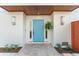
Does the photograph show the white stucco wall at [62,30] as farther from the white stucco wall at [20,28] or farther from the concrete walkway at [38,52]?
the concrete walkway at [38,52]

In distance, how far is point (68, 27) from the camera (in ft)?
60.7

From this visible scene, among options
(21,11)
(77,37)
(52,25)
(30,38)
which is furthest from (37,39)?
(77,37)

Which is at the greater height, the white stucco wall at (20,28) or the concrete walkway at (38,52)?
the white stucco wall at (20,28)

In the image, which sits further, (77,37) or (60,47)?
(60,47)

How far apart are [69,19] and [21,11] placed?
3.87 m

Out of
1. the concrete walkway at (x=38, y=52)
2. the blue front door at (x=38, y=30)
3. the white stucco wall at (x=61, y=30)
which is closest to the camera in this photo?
the concrete walkway at (x=38, y=52)

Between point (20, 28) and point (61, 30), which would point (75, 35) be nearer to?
point (61, 30)

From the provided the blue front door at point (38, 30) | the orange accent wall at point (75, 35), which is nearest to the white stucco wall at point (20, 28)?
the orange accent wall at point (75, 35)

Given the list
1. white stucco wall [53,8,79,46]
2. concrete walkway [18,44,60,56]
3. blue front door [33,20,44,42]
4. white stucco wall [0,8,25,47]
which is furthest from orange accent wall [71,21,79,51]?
blue front door [33,20,44,42]

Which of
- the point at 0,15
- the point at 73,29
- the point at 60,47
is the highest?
the point at 0,15

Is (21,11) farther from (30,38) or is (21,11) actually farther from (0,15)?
(30,38)

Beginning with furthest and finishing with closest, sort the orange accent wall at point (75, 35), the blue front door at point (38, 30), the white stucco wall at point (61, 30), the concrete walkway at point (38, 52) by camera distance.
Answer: the blue front door at point (38, 30) → the white stucco wall at point (61, 30) → the orange accent wall at point (75, 35) → the concrete walkway at point (38, 52)

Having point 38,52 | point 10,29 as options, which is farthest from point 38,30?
point 38,52

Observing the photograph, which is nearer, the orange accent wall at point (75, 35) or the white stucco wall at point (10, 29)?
the orange accent wall at point (75, 35)
